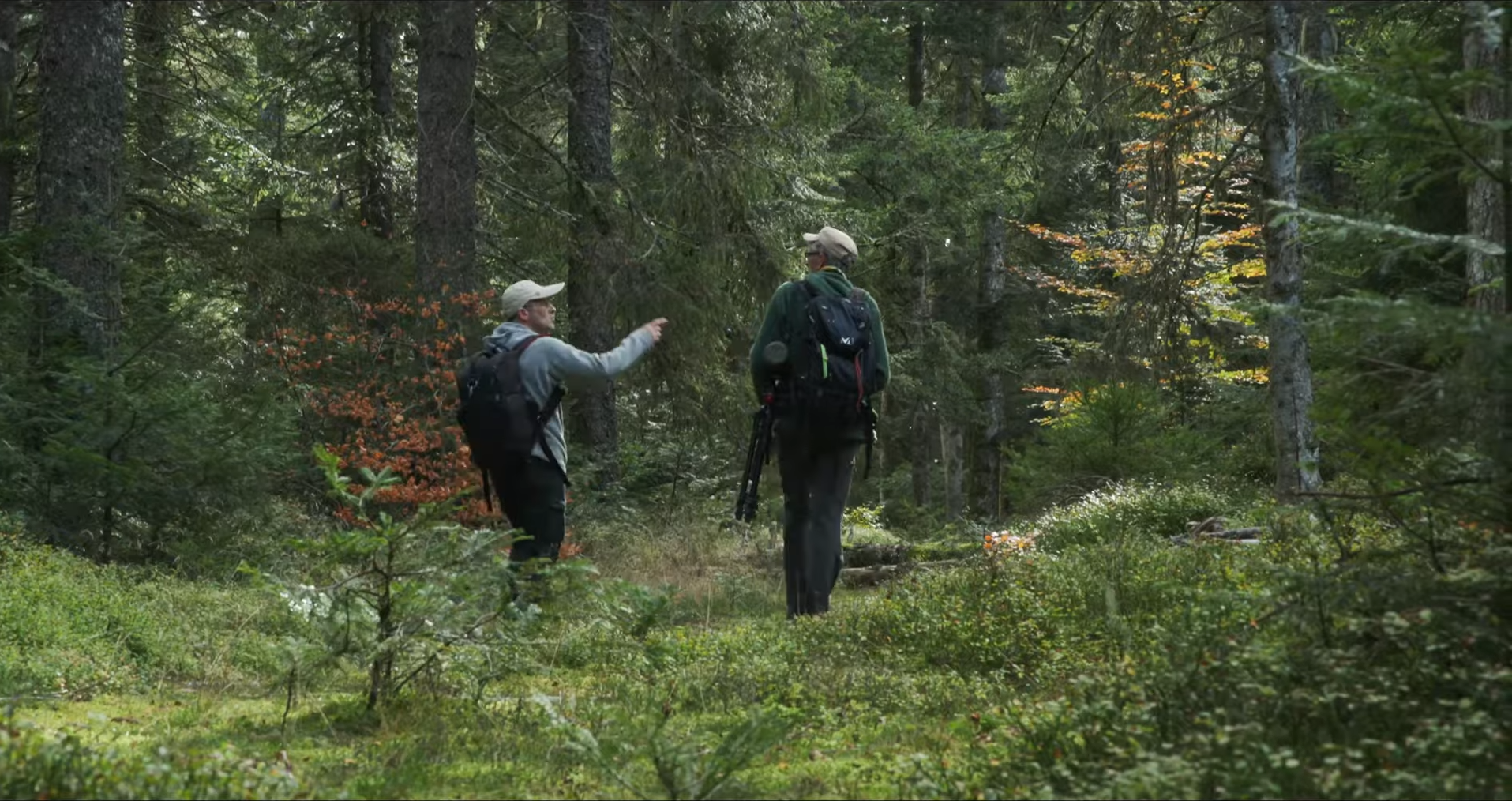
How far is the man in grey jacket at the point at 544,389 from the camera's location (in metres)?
7.80

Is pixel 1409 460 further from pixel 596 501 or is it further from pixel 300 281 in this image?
pixel 300 281

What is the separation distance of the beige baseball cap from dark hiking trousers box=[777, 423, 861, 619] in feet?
4.94

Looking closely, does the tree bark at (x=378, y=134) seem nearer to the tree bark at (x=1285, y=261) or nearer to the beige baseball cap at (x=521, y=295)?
the tree bark at (x=1285, y=261)

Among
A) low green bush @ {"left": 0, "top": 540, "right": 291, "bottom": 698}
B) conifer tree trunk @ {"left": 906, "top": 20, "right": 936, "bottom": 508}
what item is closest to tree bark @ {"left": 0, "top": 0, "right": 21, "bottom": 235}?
low green bush @ {"left": 0, "top": 540, "right": 291, "bottom": 698}

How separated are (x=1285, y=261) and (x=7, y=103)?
1243cm

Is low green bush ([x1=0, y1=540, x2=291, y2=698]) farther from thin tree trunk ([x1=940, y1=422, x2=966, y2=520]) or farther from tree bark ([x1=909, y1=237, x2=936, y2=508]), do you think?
thin tree trunk ([x1=940, y1=422, x2=966, y2=520])

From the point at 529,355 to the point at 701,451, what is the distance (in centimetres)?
1191

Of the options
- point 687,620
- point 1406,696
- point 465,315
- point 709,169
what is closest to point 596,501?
point 465,315

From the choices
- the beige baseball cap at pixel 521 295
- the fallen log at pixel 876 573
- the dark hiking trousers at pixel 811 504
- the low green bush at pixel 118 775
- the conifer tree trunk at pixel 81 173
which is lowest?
the fallen log at pixel 876 573

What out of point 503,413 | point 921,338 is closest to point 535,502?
point 503,413

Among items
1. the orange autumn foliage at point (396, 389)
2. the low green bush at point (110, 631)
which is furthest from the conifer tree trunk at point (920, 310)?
the low green bush at point (110, 631)

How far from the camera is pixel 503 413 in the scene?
25.3 ft

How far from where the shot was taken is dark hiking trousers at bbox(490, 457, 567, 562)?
7.86m

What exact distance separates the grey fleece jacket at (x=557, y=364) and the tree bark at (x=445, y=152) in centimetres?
696
